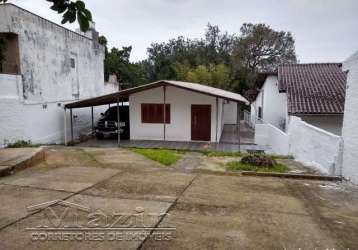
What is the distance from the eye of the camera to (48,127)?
1420 centimetres

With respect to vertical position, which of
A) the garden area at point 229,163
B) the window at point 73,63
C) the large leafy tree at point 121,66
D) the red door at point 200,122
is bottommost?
the garden area at point 229,163

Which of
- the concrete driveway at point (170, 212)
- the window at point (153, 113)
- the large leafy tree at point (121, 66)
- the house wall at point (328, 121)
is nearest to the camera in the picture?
the concrete driveway at point (170, 212)

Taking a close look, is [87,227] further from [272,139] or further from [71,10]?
[272,139]

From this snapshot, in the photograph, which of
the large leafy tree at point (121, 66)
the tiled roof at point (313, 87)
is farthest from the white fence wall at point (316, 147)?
the large leafy tree at point (121, 66)

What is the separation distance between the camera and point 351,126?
22.9 feet

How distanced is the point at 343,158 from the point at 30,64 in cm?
1289

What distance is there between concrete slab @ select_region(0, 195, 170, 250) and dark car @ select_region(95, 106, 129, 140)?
38.5 feet

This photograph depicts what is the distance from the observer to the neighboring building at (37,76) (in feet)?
37.4

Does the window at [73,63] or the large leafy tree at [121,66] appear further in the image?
the large leafy tree at [121,66]

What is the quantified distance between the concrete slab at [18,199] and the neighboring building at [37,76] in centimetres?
648

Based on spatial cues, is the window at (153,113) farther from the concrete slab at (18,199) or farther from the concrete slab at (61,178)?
the concrete slab at (18,199)

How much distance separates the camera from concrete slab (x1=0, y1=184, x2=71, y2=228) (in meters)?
4.43

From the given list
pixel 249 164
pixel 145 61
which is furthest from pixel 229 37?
pixel 249 164

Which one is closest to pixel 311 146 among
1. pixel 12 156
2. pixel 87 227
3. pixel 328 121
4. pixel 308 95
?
pixel 328 121
